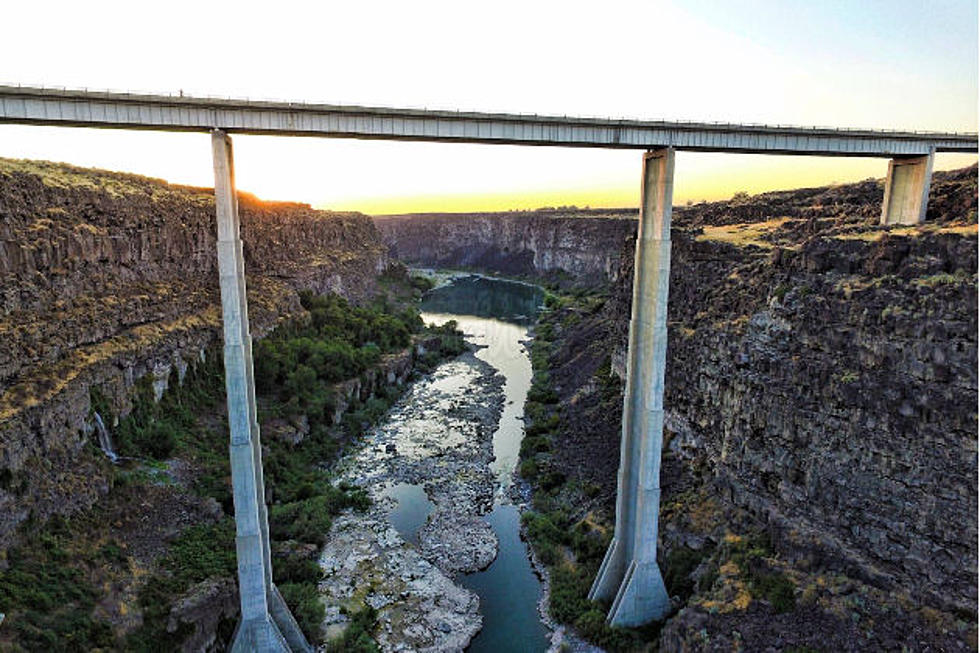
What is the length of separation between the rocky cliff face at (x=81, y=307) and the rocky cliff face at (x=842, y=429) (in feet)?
59.2

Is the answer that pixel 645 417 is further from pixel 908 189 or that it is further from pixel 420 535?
pixel 908 189

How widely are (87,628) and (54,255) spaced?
13.8m

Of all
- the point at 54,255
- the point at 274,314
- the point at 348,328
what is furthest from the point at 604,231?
the point at 54,255

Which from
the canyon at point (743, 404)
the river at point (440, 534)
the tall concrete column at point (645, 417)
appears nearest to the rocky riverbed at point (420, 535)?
the river at point (440, 534)

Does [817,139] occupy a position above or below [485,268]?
above

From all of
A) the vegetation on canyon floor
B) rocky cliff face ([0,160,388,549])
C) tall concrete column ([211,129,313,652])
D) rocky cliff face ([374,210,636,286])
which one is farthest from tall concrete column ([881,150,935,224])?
rocky cliff face ([374,210,636,286])

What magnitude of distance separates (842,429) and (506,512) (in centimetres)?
1358

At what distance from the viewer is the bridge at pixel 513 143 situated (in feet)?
40.8

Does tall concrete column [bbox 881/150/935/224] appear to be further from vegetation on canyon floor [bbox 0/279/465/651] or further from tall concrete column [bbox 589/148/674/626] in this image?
vegetation on canyon floor [bbox 0/279/465/651]

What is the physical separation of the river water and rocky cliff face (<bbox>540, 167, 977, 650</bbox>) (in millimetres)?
4187

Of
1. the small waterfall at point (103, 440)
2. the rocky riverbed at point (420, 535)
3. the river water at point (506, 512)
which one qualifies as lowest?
the river water at point (506, 512)

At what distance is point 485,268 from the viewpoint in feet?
390

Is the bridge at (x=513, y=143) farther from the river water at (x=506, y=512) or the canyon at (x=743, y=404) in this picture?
the river water at (x=506, y=512)

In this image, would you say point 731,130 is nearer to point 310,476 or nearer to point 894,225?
point 894,225
